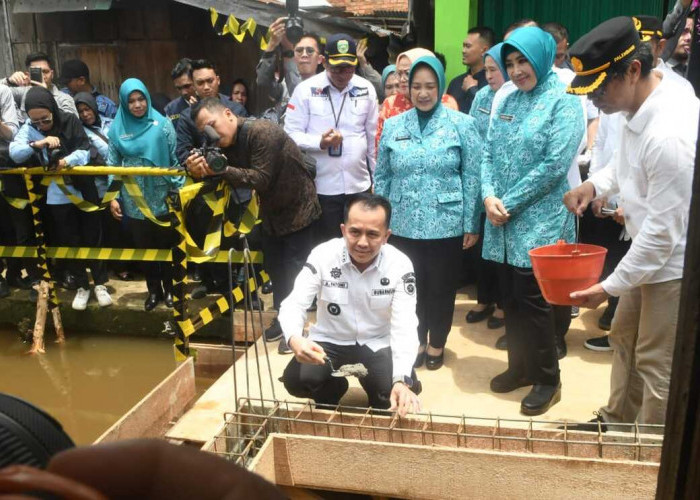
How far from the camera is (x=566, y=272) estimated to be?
3082mm

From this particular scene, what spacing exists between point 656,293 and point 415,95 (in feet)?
5.74

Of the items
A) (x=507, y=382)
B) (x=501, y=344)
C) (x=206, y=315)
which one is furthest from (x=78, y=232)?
(x=507, y=382)

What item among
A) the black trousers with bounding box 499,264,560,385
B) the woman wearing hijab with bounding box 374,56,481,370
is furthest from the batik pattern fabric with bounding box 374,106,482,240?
the black trousers with bounding box 499,264,560,385

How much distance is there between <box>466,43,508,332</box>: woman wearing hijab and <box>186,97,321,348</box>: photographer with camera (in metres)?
1.19

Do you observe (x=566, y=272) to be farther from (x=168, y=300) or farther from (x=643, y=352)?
(x=168, y=300)

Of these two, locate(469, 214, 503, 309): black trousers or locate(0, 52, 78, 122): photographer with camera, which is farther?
locate(0, 52, 78, 122): photographer with camera

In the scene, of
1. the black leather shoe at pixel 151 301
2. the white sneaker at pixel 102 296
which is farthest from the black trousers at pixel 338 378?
the white sneaker at pixel 102 296

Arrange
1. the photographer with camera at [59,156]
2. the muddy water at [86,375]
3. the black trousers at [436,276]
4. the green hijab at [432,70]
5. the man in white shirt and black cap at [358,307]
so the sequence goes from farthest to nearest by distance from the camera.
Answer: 1. the photographer with camera at [59,156]
2. the muddy water at [86,375]
3. the black trousers at [436,276]
4. the green hijab at [432,70]
5. the man in white shirt and black cap at [358,307]

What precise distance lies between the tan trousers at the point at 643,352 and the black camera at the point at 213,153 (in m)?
2.36

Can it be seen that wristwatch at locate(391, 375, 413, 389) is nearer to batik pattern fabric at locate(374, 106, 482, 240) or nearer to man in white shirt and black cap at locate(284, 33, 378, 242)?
batik pattern fabric at locate(374, 106, 482, 240)

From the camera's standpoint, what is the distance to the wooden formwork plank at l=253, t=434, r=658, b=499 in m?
3.07

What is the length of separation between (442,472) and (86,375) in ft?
11.3

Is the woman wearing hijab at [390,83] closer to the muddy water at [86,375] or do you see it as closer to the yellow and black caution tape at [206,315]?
the yellow and black caution tape at [206,315]

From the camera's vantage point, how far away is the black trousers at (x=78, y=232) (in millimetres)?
5945
